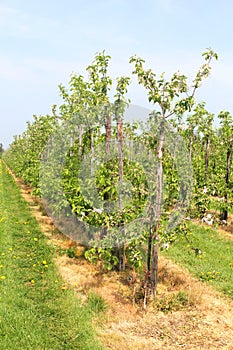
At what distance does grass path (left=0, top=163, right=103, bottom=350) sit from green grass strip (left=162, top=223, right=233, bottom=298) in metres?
2.61

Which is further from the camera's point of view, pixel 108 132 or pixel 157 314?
pixel 108 132

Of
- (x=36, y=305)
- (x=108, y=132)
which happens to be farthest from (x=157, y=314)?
(x=108, y=132)

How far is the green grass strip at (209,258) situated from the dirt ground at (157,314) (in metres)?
0.43

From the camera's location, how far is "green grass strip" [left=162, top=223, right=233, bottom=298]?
802cm

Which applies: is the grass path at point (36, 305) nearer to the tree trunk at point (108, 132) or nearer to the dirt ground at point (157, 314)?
the dirt ground at point (157, 314)

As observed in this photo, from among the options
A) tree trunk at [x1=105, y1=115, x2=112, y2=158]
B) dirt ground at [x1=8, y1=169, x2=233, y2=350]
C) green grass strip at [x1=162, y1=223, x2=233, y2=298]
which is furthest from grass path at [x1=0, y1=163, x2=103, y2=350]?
tree trunk at [x1=105, y1=115, x2=112, y2=158]

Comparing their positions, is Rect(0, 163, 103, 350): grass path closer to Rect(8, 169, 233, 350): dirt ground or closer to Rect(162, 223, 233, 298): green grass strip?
Rect(8, 169, 233, 350): dirt ground

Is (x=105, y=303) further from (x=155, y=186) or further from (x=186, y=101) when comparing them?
(x=186, y=101)

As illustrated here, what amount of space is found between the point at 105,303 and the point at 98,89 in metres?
5.52

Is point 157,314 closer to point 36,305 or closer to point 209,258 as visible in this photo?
point 36,305

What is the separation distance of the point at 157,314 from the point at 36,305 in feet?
7.97

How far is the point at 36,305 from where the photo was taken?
6.35 metres

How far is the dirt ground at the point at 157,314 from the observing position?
216 inches

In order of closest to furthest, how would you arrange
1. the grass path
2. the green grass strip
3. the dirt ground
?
the grass path
the dirt ground
the green grass strip
